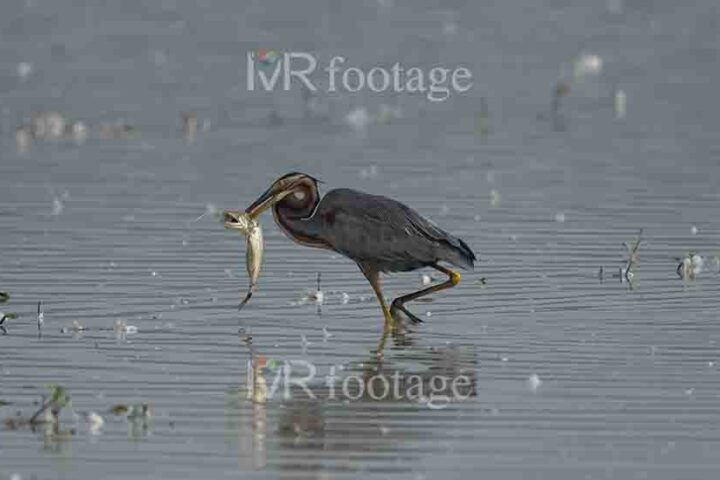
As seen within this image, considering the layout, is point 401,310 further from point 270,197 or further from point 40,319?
point 40,319

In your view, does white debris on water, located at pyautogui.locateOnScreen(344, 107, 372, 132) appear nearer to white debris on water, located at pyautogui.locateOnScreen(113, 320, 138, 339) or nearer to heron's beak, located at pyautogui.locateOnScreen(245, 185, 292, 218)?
heron's beak, located at pyautogui.locateOnScreen(245, 185, 292, 218)

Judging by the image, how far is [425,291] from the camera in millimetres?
13883

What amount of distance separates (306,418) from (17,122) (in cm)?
1330

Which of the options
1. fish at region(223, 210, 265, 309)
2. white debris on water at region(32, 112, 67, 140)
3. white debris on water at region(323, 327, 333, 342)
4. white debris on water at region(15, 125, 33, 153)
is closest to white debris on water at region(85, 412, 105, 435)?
white debris on water at region(323, 327, 333, 342)

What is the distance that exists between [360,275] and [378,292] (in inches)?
63.3

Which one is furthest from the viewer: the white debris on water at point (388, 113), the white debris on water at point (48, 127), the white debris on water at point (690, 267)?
the white debris on water at point (388, 113)

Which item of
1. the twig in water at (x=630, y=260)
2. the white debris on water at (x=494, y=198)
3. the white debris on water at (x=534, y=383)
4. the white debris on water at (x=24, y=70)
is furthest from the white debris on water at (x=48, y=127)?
the white debris on water at (x=534, y=383)

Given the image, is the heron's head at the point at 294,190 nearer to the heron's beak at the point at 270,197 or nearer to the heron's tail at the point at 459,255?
the heron's beak at the point at 270,197

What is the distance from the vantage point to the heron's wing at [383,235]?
44.1ft

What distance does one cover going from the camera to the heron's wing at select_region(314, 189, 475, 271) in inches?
529

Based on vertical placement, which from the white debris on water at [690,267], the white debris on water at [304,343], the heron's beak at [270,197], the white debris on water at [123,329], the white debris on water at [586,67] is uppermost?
the white debris on water at [586,67]

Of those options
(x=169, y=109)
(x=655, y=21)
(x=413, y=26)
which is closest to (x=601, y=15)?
(x=655, y=21)

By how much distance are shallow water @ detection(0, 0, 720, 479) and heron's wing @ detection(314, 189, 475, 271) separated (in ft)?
1.36

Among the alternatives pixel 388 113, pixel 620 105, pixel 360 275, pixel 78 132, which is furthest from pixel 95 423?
pixel 620 105
